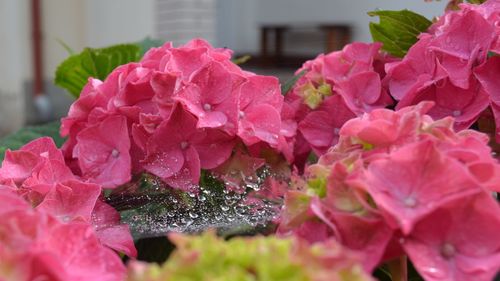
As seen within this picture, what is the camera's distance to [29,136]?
0.88 m

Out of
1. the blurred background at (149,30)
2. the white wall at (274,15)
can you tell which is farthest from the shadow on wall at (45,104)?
the white wall at (274,15)

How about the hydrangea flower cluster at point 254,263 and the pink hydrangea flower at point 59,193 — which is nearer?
the hydrangea flower cluster at point 254,263

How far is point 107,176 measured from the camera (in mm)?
615

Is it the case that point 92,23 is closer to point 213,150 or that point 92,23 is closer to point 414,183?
point 213,150

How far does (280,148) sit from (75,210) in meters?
0.20

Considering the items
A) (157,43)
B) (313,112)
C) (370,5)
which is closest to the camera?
(313,112)

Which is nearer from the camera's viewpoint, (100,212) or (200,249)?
(200,249)

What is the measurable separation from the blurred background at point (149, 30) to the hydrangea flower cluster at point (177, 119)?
293cm

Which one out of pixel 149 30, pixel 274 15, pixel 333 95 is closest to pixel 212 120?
pixel 333 95

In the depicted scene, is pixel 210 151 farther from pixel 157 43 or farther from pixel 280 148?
pixel 157 43

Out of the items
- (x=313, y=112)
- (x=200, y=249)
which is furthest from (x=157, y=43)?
(x=200, y=249)

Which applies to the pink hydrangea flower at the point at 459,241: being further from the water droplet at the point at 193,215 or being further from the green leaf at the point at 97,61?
the green leaf at the point at 97,61

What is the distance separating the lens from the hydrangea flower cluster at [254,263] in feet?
0.92

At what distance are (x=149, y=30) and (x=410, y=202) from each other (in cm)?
444
